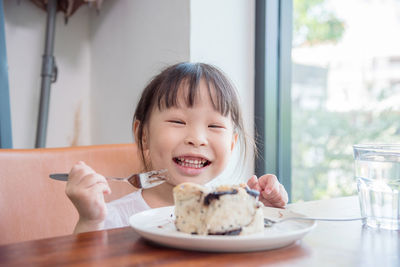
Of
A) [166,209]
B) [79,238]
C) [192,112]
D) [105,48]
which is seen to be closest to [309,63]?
[105,48]

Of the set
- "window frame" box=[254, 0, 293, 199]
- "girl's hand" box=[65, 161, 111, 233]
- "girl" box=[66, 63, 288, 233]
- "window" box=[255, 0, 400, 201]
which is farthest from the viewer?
"window" box=[255, 0, 400, 201]

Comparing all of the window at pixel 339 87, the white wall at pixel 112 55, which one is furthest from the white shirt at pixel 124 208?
the window at pixel 339 87

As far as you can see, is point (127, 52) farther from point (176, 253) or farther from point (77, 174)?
point (176, 253)

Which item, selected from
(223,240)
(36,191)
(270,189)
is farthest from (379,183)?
(36,191)

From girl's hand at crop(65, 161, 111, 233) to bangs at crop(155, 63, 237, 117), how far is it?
396 millimetres

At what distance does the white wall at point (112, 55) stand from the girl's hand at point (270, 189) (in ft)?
2.62

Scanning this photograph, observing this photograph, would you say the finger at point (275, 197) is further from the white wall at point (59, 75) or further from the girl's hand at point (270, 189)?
the white wall at point (59, 75)

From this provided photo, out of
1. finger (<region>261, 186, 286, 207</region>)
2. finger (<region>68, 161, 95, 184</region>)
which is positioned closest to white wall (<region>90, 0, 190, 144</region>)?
finger (<region>261, 186, 286, 207</region>)

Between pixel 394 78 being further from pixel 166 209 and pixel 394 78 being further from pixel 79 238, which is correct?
pixel 79 238

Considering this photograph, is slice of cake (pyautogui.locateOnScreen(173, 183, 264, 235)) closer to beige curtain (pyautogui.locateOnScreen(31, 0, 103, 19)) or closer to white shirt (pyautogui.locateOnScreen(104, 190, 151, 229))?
white shirt (pyautogui.locateOnScreen(104, 190, 151, 229))

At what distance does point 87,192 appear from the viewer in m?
0.70

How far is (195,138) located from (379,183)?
0.43m

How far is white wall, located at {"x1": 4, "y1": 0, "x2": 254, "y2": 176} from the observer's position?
1718mm

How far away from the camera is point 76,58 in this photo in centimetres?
225
